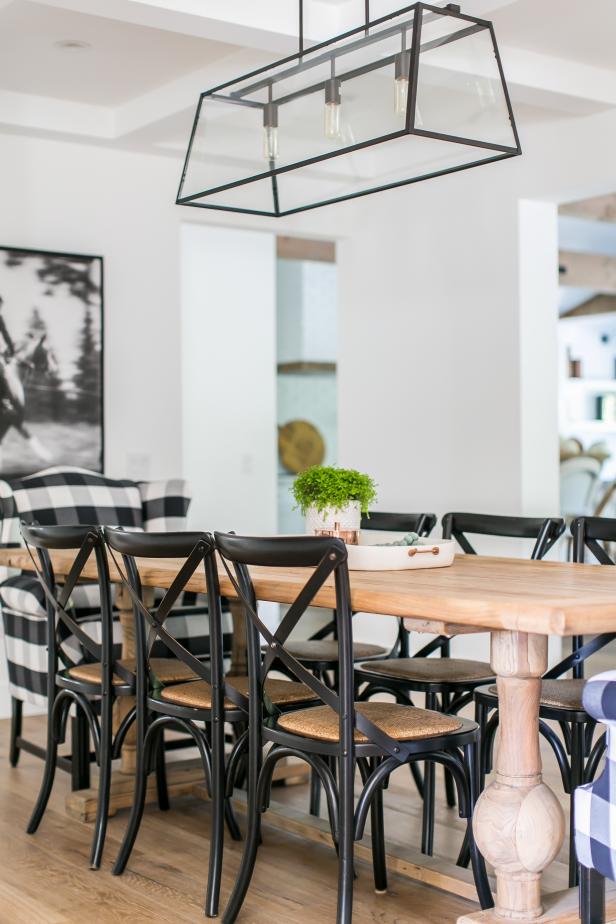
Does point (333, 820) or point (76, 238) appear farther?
point (76, 238)

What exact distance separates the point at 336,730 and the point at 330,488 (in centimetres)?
76

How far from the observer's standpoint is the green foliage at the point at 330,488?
305 centimetres

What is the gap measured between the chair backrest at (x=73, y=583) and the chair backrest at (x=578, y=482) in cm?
574

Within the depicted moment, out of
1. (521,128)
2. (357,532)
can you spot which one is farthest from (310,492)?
(521,128)

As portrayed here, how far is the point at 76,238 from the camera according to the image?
5578 mm

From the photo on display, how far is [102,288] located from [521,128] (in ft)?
6.89

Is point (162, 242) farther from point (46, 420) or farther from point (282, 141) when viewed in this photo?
point (282, 141)

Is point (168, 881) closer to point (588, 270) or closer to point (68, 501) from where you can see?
point (68, 501)

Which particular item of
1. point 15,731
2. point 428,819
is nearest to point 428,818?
point 428,819

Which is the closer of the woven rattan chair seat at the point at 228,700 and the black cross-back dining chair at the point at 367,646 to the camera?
the woven rattan chair seat at the point at 228,700

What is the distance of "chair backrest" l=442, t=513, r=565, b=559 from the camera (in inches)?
135

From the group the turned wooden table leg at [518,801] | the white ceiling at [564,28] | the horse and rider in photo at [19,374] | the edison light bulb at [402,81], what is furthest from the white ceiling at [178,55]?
the turned wooden table leg at [518,801]

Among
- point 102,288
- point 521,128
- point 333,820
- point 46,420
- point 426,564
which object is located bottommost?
point 333,820

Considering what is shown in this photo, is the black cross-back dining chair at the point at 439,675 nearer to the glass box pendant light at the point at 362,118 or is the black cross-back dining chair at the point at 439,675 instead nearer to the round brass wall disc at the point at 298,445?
the glass box pendant light at the point at 362,118
